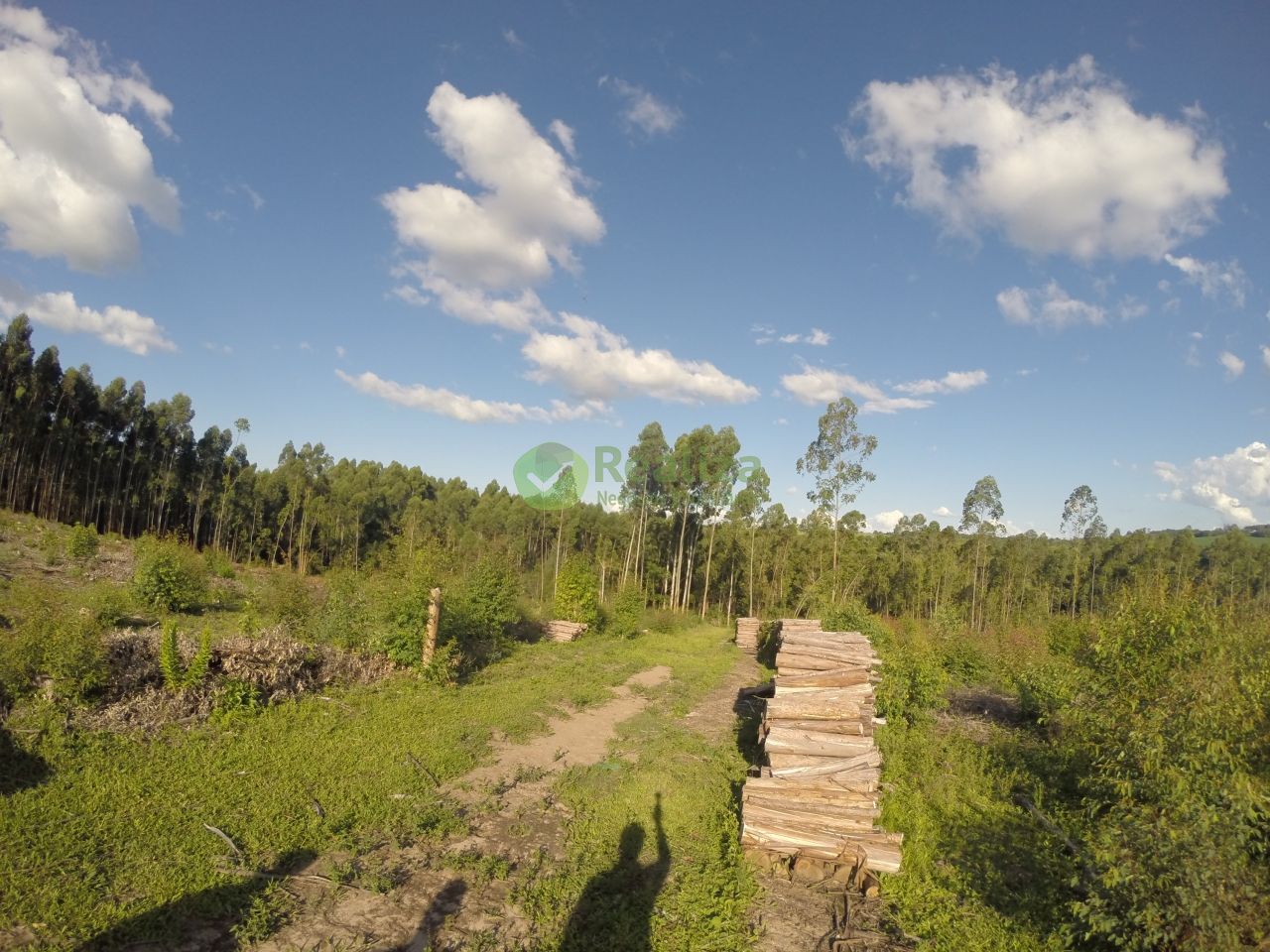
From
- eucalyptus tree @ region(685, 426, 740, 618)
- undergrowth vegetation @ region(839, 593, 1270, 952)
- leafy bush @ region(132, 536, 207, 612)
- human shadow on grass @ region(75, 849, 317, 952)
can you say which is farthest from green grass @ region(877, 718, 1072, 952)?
eucalyptus tree @ region(685, 426, 740, 618)

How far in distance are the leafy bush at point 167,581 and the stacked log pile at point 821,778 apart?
40.9 feet

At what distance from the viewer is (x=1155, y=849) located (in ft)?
13.1

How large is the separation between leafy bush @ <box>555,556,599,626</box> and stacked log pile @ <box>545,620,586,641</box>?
17.0 inches

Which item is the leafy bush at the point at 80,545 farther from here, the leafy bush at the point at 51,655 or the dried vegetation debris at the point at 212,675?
the leafy bush at the point at 51,655

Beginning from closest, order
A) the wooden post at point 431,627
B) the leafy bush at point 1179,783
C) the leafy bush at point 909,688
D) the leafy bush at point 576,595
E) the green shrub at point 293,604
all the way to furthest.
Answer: the leafy bush at point 1179,783 < the leafy bush at point 909,688 < the wooden post at point 431,627 < the green shrub at point 293,604 < the leafy bush at point 576,595

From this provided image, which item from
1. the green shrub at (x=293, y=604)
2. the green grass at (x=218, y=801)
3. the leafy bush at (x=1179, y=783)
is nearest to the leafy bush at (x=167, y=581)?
the green shrub at (x=293, y=604)

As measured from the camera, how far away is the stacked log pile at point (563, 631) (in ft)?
63.8

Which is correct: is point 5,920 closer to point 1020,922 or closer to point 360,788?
point 360,788

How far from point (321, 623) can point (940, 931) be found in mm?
9954

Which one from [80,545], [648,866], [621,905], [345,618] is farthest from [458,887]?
[80,545]

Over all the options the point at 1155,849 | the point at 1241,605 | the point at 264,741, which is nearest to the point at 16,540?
the point at 264,741

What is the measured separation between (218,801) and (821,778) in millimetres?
5856

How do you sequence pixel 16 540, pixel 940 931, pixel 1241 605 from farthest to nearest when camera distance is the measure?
pixel 16 540 → pixel 1241 605 → pixel 940 931

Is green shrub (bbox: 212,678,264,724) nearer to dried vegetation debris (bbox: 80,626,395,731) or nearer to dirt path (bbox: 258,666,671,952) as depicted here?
dried vegetation debris (bbox: 80,626,395,731)
